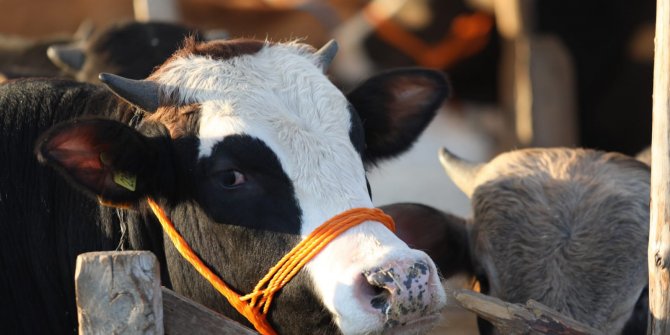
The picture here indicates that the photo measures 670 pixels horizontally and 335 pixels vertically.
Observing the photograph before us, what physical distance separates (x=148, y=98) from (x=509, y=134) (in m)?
7.05

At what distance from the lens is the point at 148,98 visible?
141 inches

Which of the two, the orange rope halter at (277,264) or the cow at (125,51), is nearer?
the orange rope halter at (277,264)

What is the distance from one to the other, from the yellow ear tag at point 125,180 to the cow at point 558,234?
1.41 meters

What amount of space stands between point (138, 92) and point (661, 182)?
1725 millimetres

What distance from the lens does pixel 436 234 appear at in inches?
182

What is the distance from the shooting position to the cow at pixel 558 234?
425 cm

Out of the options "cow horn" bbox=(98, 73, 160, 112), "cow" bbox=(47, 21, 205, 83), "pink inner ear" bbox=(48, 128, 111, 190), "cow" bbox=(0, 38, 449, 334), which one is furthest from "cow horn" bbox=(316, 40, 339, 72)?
"cow" bbox=(47, 21, 205, 83)

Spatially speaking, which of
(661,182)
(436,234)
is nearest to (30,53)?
(436,234)

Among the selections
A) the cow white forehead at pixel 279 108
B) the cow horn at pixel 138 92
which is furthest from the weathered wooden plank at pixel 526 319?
the cow horn at pixel 138 92

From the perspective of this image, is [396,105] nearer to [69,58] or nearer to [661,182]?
[661,182]

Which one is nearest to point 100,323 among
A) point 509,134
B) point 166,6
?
point 166,6

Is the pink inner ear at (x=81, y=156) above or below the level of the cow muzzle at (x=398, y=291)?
above

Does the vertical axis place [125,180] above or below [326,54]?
below

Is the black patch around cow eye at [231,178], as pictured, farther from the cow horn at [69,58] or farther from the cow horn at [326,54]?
the cow horn at [69,58]
